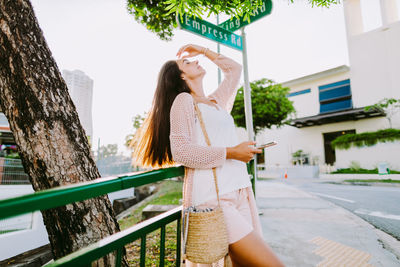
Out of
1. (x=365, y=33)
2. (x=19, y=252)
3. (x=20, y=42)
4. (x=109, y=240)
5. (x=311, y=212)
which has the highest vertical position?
(x=365, y=33)

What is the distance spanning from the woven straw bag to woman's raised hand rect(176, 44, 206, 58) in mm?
1258

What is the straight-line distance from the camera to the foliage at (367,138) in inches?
461

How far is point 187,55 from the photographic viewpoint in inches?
69.8

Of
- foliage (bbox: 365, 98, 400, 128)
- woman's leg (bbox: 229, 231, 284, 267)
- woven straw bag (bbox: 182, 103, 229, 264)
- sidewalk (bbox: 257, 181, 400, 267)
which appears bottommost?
sidewalk (bbox: 257, 181, 400, 267)

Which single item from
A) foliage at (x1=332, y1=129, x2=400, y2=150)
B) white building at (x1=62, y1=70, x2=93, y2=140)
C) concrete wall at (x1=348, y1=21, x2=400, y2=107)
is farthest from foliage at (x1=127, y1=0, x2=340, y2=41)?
concrete wall at (x1=348, y1=21, x2=400, y2=107)

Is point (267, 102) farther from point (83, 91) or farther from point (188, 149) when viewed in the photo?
point (188, 149)

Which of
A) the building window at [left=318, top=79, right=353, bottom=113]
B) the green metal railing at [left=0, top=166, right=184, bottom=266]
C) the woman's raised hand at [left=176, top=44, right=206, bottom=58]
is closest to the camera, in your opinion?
the green metal railing at [left=0, top=166, right=184, bottom=266]

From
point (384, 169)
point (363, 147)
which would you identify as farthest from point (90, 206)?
point (363, 147)

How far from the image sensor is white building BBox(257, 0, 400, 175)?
1394 centimetres

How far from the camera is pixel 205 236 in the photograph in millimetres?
1019

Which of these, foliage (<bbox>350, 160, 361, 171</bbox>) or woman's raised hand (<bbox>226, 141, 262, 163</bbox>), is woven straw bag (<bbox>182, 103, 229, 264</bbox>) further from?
foliage (<bbox>350, 160, 361, 171</bbox>)

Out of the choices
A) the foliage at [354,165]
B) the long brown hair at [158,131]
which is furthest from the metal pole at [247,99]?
the foliage at [354,165]

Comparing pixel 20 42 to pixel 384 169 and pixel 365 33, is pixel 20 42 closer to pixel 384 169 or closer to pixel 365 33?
pixel 384 169

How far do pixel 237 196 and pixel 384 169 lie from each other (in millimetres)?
12583
